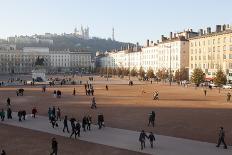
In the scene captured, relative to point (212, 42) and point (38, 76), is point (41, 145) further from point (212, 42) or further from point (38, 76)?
point (38, 76)

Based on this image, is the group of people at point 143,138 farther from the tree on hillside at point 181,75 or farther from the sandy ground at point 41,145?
the tree on hillside at point 181,75

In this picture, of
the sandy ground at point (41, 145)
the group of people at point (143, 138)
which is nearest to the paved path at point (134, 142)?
the group of people at point (143, 138)

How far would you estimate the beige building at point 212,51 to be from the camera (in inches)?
3893

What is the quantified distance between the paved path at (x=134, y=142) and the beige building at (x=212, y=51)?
74.8 metres

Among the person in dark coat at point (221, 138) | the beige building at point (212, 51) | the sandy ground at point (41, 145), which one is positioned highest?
the beige building at point (212, 51)

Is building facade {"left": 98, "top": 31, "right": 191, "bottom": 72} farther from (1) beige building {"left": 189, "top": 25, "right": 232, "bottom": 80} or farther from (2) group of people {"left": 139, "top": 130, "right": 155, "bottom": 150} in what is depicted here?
(2) group of people {"left": 139, "top": 130, "right": 155, "bottom": 150}

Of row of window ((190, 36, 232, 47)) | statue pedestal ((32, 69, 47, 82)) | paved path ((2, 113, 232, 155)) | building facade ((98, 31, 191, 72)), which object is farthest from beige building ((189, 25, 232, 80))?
paved path ((2, 113, 232, 155))

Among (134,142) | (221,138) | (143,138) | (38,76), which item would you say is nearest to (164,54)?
(38,76)

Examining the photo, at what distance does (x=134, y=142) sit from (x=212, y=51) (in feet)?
281

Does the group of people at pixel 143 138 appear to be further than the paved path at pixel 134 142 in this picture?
Yes

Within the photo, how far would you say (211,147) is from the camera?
23594 millimetres

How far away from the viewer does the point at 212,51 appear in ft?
348

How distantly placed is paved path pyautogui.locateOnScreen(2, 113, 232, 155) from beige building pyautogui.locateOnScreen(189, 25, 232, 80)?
7484 centimetres

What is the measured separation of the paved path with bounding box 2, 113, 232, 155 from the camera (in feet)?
73.5
